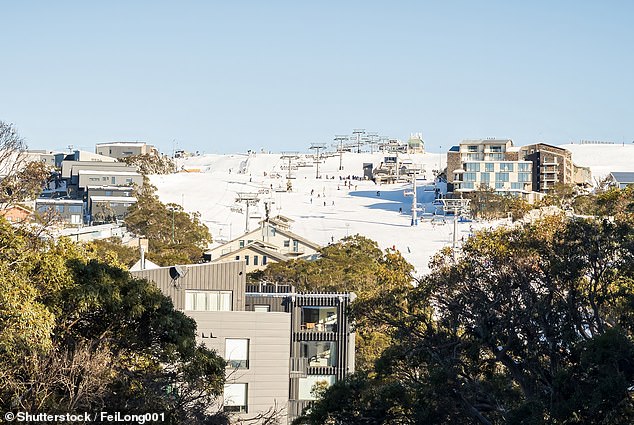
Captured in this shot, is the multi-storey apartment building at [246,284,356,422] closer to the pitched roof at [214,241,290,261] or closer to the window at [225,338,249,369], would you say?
the window at [225,338,249,369]

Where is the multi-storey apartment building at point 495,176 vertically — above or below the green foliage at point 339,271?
above

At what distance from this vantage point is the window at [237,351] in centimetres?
2489

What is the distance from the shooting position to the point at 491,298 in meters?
19.7

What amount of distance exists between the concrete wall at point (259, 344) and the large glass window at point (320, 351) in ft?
9.95

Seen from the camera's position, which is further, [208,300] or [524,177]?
[524,177]

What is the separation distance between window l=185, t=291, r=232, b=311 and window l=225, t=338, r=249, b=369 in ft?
6.50

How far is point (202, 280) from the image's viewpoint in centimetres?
2691

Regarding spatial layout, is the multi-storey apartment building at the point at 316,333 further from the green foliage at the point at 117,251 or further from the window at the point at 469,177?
the window at the point at 469,177

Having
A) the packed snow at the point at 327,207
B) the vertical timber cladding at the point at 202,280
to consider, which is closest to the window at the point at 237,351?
the vertical timber cladding at the point at 202,280

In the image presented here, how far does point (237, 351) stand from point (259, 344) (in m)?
0.53

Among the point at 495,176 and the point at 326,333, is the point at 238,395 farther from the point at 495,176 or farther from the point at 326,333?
the point at 495,176

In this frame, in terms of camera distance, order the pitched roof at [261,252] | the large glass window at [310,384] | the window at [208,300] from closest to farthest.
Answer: the window at [208,300]
the large glass window at [310,384]
the pitched roof at [261,252]

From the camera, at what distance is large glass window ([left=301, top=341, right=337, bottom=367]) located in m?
28.4

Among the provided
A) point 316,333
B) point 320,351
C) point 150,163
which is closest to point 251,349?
point 316,333
